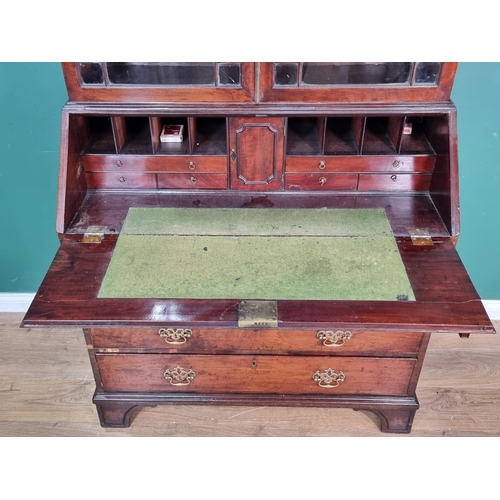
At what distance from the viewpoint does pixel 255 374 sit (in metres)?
2.03

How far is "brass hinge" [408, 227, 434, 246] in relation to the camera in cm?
196

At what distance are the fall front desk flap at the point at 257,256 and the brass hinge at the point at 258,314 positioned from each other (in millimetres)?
30

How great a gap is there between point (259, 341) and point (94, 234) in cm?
71

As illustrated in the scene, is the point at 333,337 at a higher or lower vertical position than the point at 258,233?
lower

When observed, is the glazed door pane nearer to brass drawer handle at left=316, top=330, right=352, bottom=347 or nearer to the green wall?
the green wall

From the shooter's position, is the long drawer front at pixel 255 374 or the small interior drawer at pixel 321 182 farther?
the small interior drawer at pixel 321 182

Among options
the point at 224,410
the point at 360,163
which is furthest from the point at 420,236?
the point at 224,410

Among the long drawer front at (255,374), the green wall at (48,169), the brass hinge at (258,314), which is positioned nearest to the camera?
the brass hinge at (258,314)

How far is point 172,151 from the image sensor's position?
6.79 feet

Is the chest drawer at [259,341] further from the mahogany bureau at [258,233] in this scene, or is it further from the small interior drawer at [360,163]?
the small interior drawer at [360,163]

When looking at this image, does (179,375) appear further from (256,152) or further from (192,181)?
(256,152)

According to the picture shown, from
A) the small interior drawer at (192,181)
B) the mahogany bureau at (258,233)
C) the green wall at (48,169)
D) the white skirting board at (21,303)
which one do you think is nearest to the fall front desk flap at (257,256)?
the mahogany bureau at (258,233)

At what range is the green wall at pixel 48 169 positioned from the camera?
2232mm

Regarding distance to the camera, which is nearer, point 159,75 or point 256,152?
point 159,75
